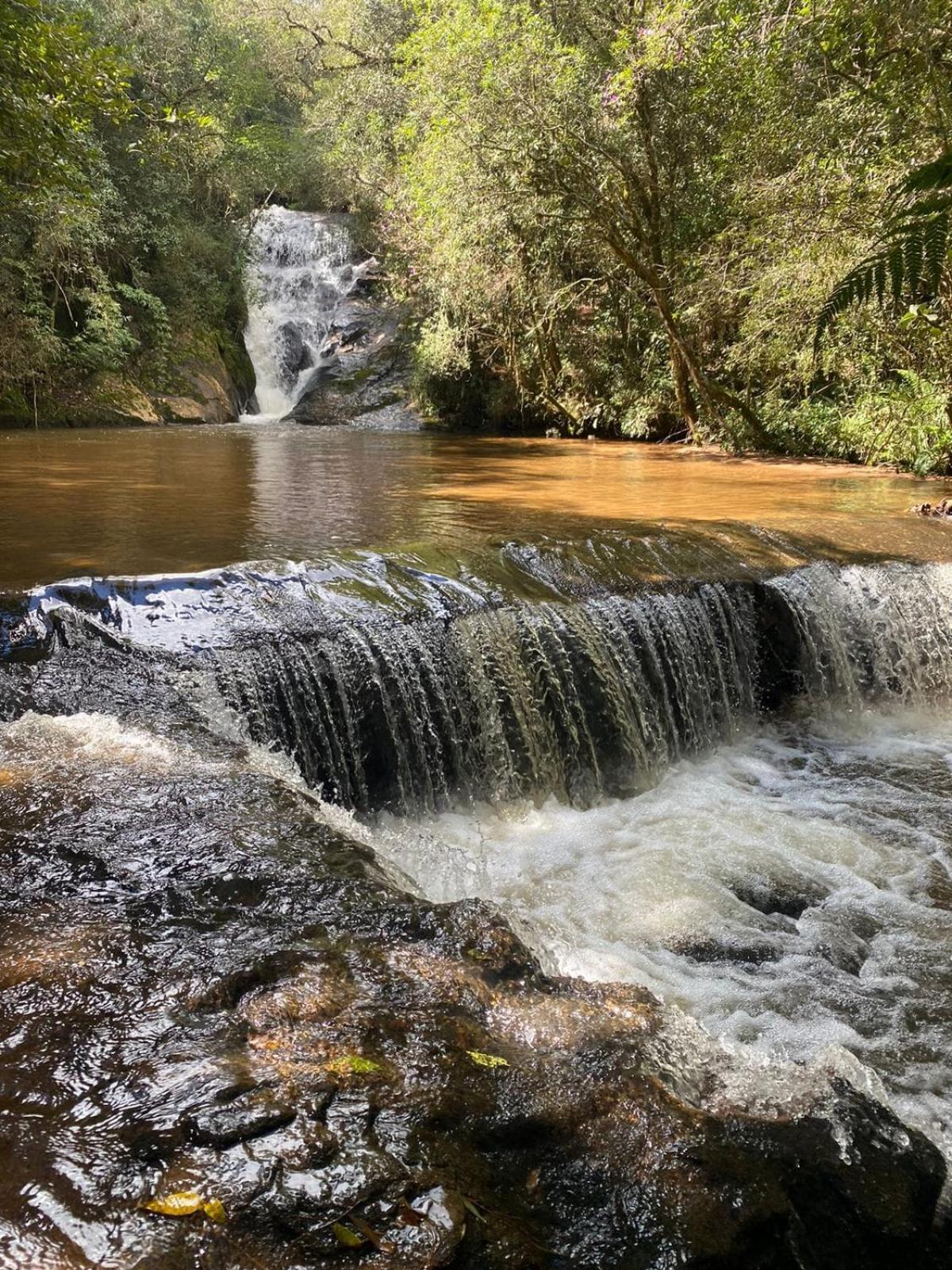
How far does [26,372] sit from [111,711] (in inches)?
570

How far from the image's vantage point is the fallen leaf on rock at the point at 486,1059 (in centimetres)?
187

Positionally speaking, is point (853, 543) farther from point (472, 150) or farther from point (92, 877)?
point (472, 150)

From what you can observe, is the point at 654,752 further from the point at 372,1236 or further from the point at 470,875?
the point at 372,1236

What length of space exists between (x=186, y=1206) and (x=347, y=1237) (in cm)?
28

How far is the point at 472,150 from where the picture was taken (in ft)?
41.2

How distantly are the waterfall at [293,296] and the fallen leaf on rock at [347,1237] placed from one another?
2292 centimetres

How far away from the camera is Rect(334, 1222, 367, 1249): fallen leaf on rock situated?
1.41 m

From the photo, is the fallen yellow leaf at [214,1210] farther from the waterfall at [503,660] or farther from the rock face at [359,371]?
the rock face at [359,371]

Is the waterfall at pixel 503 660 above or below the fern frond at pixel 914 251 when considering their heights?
below

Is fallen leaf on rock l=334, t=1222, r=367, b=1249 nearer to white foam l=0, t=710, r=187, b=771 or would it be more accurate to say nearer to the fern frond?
the fern frond

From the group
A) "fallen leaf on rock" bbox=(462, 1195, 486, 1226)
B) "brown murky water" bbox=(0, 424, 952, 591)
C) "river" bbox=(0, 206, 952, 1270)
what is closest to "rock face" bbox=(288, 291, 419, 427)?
"brown murky water" bbox=(0, 424, 952, 591)

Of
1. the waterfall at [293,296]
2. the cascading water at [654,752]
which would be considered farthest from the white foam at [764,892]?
the waterfall at [293,296]

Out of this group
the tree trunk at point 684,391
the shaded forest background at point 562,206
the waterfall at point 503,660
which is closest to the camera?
the waterfall at point 503,660

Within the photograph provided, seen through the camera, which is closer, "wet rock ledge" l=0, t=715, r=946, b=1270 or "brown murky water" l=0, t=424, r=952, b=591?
"wet rock ledge" l=0, t=715, r=946, b=1270
